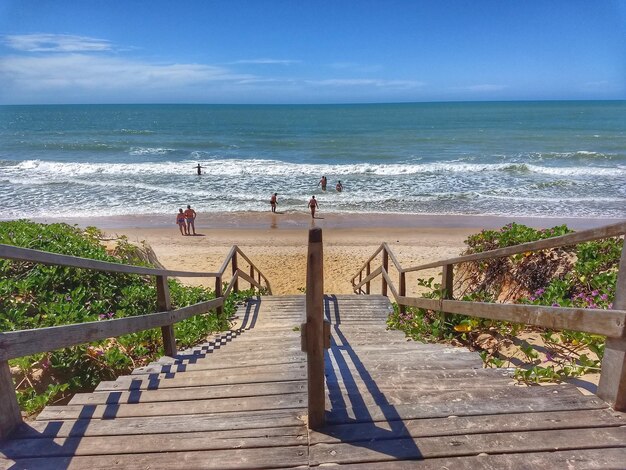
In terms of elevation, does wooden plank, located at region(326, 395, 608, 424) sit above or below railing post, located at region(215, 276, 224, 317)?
above

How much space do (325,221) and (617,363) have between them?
60.3ft

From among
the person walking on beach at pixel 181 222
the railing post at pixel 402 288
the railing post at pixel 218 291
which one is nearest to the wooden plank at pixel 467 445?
the railing post at pixel 402 288

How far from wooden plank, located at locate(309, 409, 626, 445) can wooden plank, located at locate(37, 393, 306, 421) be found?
0.34 meters

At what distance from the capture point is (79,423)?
2.47 meters

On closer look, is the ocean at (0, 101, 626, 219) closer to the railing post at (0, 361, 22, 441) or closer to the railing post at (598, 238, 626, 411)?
the railing post at (598, 238, 626, 411)

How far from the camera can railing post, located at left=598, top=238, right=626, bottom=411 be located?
2334mm

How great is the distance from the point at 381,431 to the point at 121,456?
47.3 inches

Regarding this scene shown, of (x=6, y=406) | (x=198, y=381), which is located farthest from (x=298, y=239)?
(x=6, y=406)

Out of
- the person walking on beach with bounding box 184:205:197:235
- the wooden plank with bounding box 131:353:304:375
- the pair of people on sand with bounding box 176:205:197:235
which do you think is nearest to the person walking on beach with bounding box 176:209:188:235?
the pair of people on sand with bounding box 176:205:197:235

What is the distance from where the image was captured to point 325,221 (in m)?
20.7

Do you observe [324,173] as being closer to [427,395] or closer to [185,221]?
[185,221]

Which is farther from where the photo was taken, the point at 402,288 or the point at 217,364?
the point at 402,288

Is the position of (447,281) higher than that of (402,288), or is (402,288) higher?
(447,281)

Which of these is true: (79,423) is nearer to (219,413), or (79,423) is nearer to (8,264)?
(219,413)
